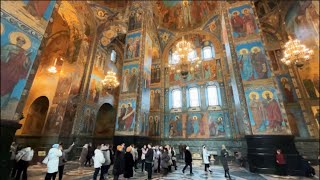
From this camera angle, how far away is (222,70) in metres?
14.2

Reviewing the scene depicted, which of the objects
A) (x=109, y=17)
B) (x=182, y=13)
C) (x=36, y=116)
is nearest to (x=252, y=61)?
(x=182, y=13)

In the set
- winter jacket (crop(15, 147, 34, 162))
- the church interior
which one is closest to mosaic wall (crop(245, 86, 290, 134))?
the church interior

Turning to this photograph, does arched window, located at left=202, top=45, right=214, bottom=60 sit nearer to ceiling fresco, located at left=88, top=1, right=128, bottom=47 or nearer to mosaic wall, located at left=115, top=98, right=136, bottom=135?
ceiling fresco, located at left=88, top=1, right=128, bottom=47

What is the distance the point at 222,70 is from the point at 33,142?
17479 millimetres

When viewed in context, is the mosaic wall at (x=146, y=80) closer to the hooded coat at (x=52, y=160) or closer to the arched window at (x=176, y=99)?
the arched window at (x=176, y=99)

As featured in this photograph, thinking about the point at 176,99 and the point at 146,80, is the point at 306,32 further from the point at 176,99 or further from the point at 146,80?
the point at 146,80

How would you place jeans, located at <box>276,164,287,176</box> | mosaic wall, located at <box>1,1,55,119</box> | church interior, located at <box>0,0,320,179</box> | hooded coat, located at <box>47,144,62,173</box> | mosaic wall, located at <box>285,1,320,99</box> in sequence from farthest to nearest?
mosaic wall, located at <box>285,1,320,99</box> < church interior, located at <box>0,0,320,179</box> < jeans, located at <box>276,164,287,176</box> < mosaic wall, located at <box>1,1,55,119</box> < hooded coat, located at <box>47,144,62,173</box>

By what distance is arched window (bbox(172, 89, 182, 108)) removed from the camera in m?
15.1

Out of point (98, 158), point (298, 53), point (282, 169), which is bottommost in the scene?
A: point (282, 169)

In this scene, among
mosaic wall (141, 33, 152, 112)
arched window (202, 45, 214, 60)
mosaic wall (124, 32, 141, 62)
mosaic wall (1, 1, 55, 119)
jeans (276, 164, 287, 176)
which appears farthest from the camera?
arched window (202, 45, 214, 60)

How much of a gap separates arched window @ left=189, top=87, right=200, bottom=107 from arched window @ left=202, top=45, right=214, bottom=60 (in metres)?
3.57

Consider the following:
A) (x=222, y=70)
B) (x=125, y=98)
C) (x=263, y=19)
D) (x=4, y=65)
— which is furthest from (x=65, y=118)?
(x=263, y=19)

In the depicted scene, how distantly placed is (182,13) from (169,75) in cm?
660

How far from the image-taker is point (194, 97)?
14.8 m
